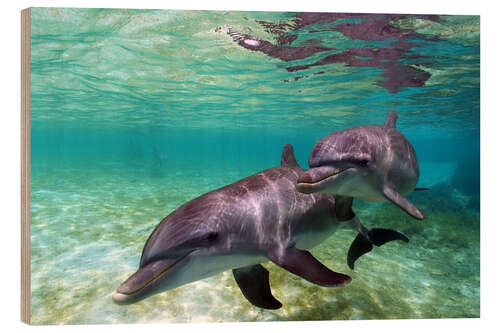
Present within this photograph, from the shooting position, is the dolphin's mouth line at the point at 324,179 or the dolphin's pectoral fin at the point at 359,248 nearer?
the dolphin's mouth line at the point at 324,179

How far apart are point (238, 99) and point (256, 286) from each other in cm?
1669

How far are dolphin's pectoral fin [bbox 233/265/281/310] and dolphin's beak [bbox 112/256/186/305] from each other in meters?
1.69

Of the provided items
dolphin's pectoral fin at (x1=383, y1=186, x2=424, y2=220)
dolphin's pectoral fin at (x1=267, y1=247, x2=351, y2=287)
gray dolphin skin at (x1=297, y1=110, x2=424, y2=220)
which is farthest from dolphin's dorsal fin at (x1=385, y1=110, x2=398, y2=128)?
dolphin's pectoral fin at (x1=267, y1=247, x2=351, y2=287)

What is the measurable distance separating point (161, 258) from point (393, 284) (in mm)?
5127

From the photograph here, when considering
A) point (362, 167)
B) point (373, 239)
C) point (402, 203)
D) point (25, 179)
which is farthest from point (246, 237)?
point (25, 179)

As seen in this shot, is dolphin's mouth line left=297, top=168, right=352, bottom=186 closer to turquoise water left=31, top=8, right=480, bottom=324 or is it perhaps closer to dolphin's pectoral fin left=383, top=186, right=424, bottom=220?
dolphin's pectoral fin left=383, top=186, right=424, bottom=220

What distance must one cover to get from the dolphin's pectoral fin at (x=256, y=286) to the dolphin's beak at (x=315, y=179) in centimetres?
138

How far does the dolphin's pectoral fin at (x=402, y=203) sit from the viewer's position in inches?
149

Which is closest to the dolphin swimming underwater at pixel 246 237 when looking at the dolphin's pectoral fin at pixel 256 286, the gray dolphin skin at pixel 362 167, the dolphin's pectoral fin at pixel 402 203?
the dolphin's pectoral fin at pixel 256 286

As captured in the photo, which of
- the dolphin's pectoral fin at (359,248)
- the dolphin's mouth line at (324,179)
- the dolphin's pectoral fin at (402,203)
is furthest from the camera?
the dolphin's pectoral fin at (359,248)

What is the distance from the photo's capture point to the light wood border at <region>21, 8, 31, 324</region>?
4652mm

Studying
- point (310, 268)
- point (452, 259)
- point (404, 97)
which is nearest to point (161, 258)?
point (310, 268)

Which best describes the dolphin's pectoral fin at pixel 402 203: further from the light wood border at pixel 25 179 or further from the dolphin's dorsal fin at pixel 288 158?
the light wood border at pixel 25 179

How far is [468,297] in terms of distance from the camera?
19.5ft
